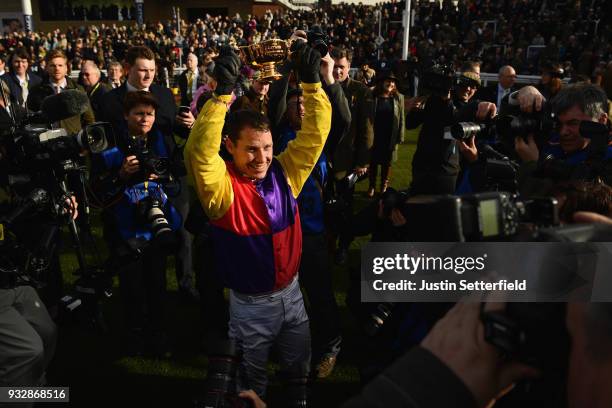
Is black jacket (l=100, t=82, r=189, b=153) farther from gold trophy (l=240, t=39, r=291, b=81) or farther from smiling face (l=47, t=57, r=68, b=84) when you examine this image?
smiling face (l=47, t=57, r=68, b=84)

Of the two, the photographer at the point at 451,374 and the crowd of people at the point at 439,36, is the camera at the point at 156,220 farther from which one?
the crowd of people at the point at 439,36

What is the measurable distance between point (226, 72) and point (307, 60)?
40cm

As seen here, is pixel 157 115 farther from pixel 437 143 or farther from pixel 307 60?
pixel 437 143

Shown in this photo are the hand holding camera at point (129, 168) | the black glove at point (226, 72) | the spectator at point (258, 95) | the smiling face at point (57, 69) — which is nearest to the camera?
the black glove at point (226, 72)

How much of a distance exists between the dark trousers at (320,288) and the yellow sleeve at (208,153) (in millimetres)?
1036

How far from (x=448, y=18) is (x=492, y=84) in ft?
22.0

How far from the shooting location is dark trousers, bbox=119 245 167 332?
3.29 metres

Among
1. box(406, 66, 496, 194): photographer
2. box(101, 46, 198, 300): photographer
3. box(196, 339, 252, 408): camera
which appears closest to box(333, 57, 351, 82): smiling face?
box(406, 66, 496, 194): photographer

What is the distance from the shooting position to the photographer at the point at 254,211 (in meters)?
2.19

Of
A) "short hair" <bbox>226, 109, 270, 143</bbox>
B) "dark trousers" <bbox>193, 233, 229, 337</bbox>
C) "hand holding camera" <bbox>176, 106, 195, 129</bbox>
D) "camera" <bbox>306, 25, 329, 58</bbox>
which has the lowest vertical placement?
"dark trousers" <bbox>193, 233, 229, 337</bbox>

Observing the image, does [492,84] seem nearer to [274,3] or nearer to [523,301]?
[523,301]

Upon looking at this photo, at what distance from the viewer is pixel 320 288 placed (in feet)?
10.4

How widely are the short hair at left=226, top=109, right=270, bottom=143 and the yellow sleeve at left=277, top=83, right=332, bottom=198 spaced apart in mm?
227

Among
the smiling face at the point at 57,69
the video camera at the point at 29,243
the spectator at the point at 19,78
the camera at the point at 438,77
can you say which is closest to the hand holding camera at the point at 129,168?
the video camera at the point at 29,243
